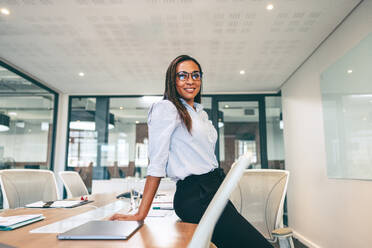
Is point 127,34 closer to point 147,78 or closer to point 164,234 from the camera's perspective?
point 147,78

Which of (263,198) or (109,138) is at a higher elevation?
(109,138)

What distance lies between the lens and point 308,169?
3994 millimetres

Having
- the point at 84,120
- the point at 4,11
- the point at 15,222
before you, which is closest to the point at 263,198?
the point at 15,222

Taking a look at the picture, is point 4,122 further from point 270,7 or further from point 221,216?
point 221,216

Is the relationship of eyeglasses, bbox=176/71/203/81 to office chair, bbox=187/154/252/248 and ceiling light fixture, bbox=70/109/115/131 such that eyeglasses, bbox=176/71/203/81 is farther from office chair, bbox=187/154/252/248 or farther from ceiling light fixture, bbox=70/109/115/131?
ceiling light fixture, bbox=70/109/115/131

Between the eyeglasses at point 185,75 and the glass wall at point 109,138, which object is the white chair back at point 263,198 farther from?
the glass wall at point 109,138

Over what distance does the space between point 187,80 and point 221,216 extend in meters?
0.60

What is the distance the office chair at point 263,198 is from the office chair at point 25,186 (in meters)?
1.63

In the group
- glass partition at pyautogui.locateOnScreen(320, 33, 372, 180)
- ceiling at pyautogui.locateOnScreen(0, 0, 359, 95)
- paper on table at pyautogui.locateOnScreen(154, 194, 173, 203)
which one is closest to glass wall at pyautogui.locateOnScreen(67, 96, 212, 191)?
ceiling at pyautogui.locateOnScreen(0, 0, 359, 95)

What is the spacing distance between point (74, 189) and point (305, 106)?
3252 millimetres

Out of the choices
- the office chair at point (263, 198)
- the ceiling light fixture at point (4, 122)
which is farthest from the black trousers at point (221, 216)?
the ceiling light fixture at point (4, 122)

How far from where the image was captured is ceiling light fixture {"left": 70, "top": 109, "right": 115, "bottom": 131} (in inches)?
229

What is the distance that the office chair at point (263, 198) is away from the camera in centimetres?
215

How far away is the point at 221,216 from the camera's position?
88 cm
